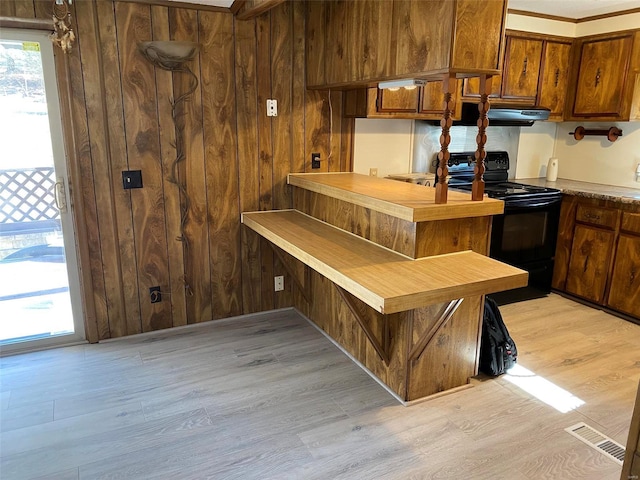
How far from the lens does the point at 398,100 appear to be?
3340mm

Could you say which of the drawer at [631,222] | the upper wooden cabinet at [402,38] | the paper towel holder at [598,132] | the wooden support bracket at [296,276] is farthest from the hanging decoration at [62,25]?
the paper towel holder at [598,132]

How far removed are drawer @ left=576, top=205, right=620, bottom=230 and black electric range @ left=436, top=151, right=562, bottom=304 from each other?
0.63 ft

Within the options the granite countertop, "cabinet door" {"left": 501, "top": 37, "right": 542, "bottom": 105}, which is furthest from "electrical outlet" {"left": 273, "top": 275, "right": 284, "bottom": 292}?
the granite countertop

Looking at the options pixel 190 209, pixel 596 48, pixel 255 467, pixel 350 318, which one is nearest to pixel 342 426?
pixel 255 467

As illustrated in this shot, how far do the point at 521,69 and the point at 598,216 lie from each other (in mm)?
1372

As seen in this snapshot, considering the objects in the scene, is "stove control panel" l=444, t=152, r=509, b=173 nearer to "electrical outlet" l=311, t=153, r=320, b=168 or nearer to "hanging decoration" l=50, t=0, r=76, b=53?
"electrical outlet" l=311, t=153, r=320, b=168

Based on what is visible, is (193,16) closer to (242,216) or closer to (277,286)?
(242,216)

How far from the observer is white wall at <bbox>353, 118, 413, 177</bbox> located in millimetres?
3732

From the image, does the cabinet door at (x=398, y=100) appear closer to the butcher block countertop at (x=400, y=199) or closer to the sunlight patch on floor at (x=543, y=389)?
the butcher block countertop at (x=400, y=199)

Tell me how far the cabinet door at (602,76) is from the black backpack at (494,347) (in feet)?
7.42

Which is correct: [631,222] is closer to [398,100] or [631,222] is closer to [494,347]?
[494,347]

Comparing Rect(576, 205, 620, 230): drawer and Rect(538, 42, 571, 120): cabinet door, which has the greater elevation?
Rect(538, 42, 571, 120): cabinet door

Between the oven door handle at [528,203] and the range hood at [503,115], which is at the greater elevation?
the range hood at [503,115]

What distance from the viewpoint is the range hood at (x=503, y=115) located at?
3.71m
